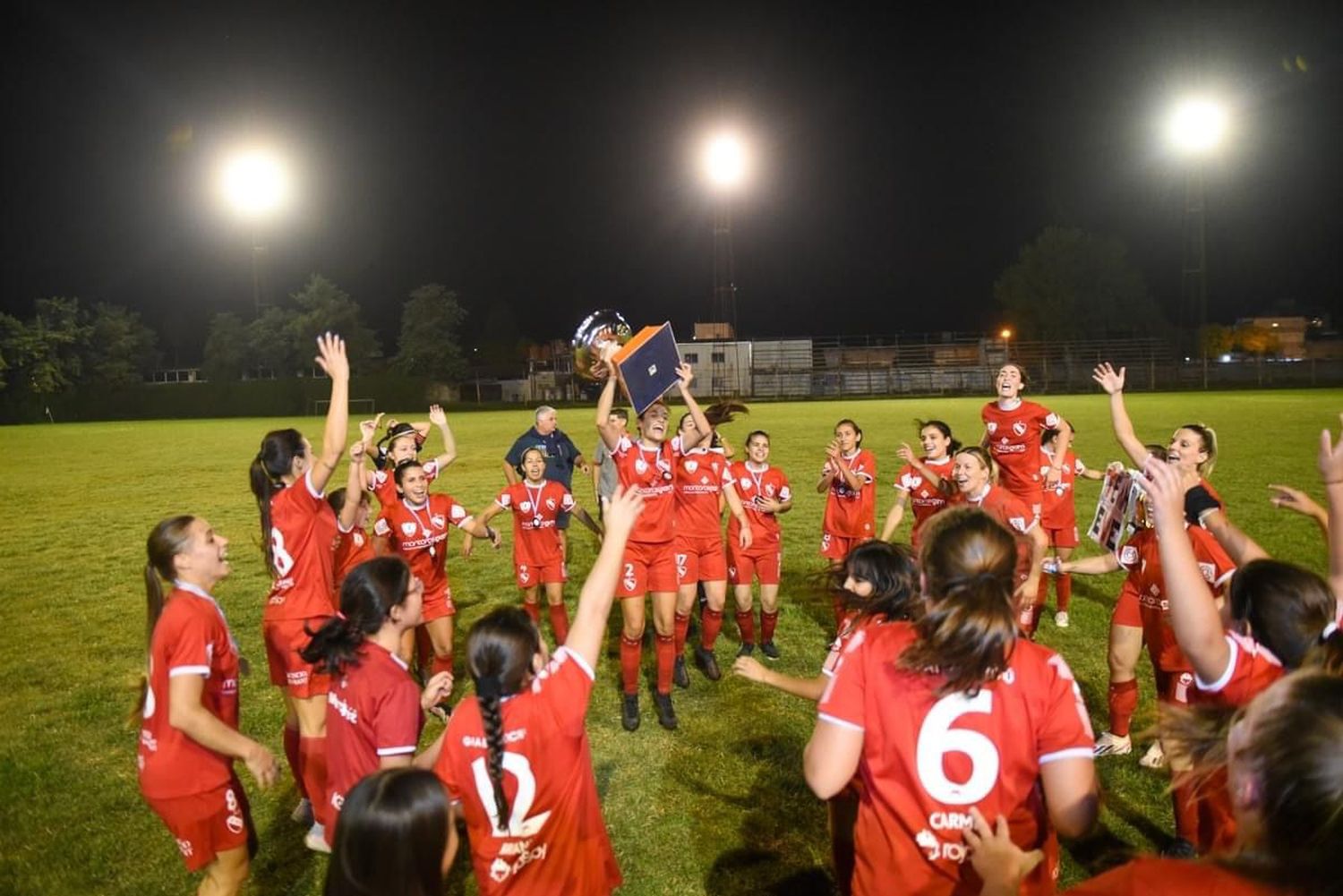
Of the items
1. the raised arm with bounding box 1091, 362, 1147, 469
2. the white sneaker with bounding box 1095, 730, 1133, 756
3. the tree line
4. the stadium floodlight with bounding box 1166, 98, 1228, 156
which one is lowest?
the white sneaker with bounding box 1095, 730, 1133, 756

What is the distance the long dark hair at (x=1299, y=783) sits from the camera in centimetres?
130

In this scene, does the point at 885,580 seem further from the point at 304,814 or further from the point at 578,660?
the point at 304,814

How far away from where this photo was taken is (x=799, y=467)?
65.9 feet

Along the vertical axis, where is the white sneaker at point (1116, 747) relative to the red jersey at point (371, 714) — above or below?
below

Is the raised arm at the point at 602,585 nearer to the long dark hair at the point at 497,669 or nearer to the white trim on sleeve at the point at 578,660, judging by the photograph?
the white trim on sleeve at the point at 578,660

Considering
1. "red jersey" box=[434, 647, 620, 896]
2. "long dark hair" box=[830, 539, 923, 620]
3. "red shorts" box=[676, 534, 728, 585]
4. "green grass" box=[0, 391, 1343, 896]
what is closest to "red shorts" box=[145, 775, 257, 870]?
"green grass" box=[0, 391, 1343, 896]

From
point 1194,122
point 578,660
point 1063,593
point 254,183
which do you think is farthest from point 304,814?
point 1194,122

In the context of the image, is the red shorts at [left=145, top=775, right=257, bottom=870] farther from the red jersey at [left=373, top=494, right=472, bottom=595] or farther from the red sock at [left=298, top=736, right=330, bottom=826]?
the red jersey at [left=373, top=494, right=472, bottom=595]

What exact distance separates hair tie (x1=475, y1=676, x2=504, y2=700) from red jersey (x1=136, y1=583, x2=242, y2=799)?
137cm

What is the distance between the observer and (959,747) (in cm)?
220

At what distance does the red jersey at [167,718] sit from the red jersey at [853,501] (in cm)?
574

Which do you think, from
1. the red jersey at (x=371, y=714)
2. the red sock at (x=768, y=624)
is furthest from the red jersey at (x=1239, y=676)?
the red sock at (x=768, y=624)

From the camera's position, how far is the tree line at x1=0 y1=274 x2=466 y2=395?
6600 cm

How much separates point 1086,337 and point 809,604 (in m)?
78.5
